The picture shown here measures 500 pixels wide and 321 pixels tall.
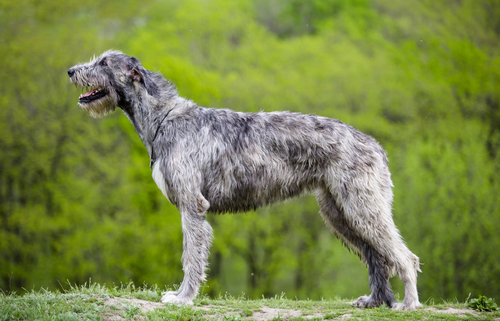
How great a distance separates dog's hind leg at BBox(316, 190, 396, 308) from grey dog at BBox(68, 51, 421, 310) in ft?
0.04

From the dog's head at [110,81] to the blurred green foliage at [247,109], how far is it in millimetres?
14570

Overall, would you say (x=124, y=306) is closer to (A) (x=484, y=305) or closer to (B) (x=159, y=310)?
(B) (x=159, y=310)

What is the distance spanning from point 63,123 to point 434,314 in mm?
18714

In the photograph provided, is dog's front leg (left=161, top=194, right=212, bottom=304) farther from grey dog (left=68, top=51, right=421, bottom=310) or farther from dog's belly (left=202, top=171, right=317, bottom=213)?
dog's belly (left=202, top=171, right=317, bottom=213)

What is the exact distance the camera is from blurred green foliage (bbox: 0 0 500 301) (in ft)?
64.7

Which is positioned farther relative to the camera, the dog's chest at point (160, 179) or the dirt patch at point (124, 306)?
the dog's chest at point (160, 179)

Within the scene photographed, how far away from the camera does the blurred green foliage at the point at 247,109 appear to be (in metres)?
19.7

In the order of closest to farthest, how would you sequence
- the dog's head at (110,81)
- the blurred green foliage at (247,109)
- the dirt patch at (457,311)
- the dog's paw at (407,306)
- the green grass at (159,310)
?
the green grass at (159,310) → the dog's paw at (407,306) → the dirt patch at (457,311) → the dog's head at (110,81) → the blurred green foliage at (247,109)

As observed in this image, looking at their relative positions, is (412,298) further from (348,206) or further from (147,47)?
(147,47)

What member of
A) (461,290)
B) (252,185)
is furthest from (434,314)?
(461,290)

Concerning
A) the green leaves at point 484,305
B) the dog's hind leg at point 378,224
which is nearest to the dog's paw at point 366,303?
the dog's hind leg at point 378,224

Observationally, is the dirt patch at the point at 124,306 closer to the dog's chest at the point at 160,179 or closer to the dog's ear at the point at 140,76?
the dog's chest at the point at 160,179

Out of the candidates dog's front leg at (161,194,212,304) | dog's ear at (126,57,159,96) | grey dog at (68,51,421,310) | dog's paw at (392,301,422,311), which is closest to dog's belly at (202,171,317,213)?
grey dog at (68,51,421,310)

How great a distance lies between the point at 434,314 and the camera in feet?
18.4
